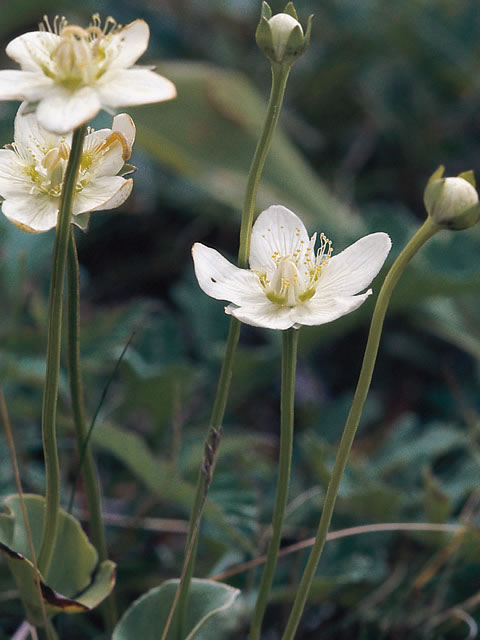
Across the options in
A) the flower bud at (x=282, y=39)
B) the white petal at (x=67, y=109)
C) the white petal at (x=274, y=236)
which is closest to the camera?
the white petal at (x=67, y=109)

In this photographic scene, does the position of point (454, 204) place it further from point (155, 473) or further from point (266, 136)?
point (155, 473)

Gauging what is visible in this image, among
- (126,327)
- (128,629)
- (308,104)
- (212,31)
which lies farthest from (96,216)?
(128,629)

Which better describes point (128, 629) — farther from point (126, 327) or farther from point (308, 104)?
point (308, 104)

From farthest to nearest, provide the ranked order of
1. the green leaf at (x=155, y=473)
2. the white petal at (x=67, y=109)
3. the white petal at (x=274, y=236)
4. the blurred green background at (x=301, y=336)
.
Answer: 1. the blurred green background at (x=301, y=336)
2. the green leaf at (x=155, y=473)
3. the white petal at (x=274, y=236)
4. the white petal at (x=67, y=109)

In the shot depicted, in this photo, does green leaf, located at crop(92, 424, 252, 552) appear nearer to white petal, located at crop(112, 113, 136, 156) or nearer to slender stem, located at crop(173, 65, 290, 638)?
slender stem, located at crop(173, 65, 290, 638)

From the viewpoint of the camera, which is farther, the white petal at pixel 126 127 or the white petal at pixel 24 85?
the white petal at pixel 126 127

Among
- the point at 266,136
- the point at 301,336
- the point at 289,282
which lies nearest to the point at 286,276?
the point at 289,282

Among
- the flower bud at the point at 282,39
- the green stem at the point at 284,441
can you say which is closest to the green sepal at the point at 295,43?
the flower bud at the point at 282,39

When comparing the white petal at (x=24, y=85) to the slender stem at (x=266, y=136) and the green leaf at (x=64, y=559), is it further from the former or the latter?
the green leaf at (x=64, y=559)
